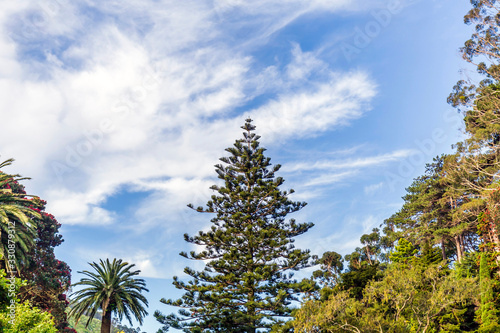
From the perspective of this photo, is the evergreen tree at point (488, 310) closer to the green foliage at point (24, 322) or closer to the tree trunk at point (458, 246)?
the tree trunk at point (458, 246)

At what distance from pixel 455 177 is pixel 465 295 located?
554 inches

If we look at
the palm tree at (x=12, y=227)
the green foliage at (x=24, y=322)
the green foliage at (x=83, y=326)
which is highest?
the palm tree at (x=12, y=227)

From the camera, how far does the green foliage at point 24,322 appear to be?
12016mm

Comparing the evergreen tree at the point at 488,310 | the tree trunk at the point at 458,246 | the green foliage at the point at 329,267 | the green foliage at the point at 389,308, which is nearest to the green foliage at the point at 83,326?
the green foliage at the point at 329,267

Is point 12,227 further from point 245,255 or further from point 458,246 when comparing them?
point 458,246

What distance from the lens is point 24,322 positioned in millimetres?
12992

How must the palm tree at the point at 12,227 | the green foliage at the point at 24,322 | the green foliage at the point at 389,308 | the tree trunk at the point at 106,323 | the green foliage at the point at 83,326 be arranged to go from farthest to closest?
the green foliage at the point at 83,326 → the tree trunk at the point at 106,323 → the palm tree at the point at 12,227 → the green foliage at the point at 389,308 → the green foliage at the point at 24,322

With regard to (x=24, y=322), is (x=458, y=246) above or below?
above

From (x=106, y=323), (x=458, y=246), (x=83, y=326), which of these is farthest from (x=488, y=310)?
(x=83, y=326)

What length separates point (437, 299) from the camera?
49.7 ft

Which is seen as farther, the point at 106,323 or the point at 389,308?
the point at 106,323

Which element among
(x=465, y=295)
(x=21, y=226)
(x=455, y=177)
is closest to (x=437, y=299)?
(x=465, y=295)

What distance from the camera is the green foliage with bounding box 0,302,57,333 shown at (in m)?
12.0

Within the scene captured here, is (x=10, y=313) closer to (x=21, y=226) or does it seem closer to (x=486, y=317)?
(x=21, y=226)
